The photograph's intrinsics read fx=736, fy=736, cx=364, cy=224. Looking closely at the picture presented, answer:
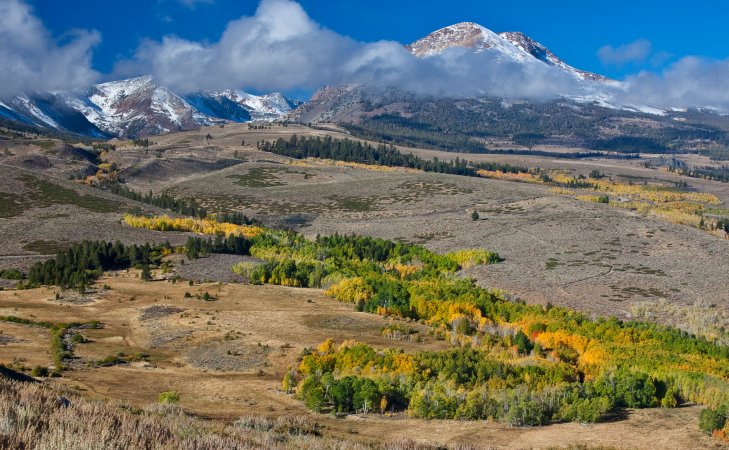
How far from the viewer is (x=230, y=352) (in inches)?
1666

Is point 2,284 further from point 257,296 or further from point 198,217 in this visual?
point 198,217

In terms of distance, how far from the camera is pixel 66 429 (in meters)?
11.7

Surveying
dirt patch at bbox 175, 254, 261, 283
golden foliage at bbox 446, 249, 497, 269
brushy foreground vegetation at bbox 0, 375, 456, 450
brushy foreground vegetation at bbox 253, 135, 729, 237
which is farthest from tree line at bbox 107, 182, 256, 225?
brushy foreground vegetation at bbox 0, 375, 456, 450

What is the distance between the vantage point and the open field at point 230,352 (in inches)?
1138

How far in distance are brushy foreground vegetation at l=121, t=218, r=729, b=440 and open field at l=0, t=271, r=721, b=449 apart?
43.2 inches

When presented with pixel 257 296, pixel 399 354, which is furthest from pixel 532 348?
pixel 257 296

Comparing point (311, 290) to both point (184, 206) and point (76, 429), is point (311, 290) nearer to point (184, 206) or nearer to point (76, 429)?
point (76, 429)

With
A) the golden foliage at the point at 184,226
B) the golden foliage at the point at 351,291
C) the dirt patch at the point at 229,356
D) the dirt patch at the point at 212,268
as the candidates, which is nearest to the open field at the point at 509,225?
the golden foliage at the point at 184,226

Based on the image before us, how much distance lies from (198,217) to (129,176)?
51648mm

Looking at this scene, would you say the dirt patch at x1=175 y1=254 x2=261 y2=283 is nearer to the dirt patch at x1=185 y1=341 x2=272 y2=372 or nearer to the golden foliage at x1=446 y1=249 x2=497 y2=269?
the golden foliage at x1=446 y1=249 x2=497 y2=269

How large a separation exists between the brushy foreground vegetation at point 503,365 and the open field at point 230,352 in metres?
1.10

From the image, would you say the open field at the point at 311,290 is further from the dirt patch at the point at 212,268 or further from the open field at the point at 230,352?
the dirt patch at the point at 212,268

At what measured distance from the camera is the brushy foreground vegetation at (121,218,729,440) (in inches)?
1262

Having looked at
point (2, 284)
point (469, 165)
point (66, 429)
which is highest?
point (469, 165)
